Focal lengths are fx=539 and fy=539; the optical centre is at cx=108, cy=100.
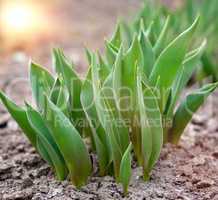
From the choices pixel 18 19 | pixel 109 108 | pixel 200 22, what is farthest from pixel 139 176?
pixel 18 19

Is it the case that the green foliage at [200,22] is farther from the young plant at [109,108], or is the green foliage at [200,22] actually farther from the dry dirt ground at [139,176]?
the young plant at [109,108]

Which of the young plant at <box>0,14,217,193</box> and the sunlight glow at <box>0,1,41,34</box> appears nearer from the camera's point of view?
the young plant at <box>0,14,217,193</box>

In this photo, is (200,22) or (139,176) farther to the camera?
(200,22)

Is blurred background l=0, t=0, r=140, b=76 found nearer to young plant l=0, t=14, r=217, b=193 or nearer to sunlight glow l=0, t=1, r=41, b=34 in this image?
sunlight glow l=0, t=1, r=41, b=34

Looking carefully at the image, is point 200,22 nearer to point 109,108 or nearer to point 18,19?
point 109,108

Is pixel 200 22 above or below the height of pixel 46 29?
above

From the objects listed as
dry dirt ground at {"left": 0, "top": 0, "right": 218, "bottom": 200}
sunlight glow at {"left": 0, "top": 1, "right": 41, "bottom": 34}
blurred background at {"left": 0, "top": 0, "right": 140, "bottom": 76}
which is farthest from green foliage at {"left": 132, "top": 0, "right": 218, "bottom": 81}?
sunlight glow at {"left": 0, "top": 1, "right": 41, "bottom": 34}

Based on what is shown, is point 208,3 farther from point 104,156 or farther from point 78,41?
point 104,156

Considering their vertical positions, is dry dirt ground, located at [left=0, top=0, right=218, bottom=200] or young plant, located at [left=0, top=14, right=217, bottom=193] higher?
young plant, located at [left=0, top=14, right=217, bottom=193]

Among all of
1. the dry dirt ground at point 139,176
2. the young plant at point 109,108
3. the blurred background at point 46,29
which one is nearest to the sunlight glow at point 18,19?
the blurred background at point 46,29
